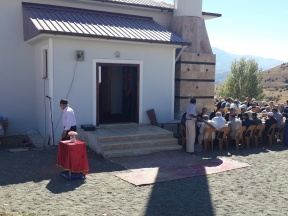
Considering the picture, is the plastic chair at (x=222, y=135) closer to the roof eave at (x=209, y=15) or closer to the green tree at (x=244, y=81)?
the roof eave at (x=209, y=15)

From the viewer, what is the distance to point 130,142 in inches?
406

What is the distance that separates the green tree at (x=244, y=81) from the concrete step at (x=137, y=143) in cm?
2345

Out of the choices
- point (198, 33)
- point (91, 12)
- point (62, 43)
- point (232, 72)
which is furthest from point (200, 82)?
point (232, 72)

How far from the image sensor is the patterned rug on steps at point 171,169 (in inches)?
304

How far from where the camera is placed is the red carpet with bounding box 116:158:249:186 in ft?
25.1

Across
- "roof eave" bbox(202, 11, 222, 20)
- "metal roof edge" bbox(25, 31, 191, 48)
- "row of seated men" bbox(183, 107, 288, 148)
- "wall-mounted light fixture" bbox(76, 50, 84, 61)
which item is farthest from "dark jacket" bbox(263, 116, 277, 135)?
"wall-mounted light fixture" bbox(76, 50, 84, 61)

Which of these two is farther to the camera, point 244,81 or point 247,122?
point 244,81

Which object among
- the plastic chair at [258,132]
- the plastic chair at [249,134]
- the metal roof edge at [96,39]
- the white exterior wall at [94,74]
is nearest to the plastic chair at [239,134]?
the plastic chair at [249,134]

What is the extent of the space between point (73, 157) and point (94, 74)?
4.56 meters

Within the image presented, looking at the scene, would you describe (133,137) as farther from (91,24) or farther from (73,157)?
(91,24)

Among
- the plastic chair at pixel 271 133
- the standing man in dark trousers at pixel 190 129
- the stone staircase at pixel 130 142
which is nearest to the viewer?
the stone staircase at pixel 130 142

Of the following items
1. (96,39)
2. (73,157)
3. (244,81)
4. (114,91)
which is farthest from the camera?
(244,81)

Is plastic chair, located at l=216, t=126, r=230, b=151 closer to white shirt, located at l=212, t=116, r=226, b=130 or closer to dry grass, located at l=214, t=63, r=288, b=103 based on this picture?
white shirt, located at l=212, t=116, r=226, b=130

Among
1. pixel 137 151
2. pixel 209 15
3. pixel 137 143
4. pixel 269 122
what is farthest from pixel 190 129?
pixel 209 15
